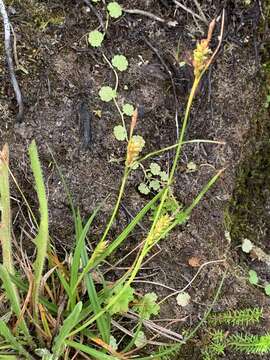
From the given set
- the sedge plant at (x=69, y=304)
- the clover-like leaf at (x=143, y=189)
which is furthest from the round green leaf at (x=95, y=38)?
the clover-like leaf at (x=143, y=189)

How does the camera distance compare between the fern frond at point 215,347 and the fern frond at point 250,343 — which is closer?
the fern frond at point 250,343

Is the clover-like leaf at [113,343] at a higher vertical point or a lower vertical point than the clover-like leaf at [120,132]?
lower

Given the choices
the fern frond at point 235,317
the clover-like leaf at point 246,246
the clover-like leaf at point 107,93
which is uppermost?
the clover-like leaf at point 107,93

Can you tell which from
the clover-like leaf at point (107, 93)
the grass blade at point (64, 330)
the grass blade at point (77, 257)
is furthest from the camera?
the clover-like leaf at point (107, 93)

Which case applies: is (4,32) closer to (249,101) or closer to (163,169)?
Answer: (163,169)

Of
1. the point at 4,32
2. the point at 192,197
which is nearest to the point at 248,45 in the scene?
the point at 192,197

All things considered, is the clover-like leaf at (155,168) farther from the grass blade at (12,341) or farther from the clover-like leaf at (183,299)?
the grass blade at (12,341)

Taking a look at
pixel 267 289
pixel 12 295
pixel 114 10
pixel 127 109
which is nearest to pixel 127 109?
pixel 127 109

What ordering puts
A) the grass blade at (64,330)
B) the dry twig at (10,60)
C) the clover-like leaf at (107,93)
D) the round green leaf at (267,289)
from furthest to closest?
the round green leaf at (267,289), the clover-like leaf at (107,93), the dry twig at (10,60), the grass blade at (64,330)
